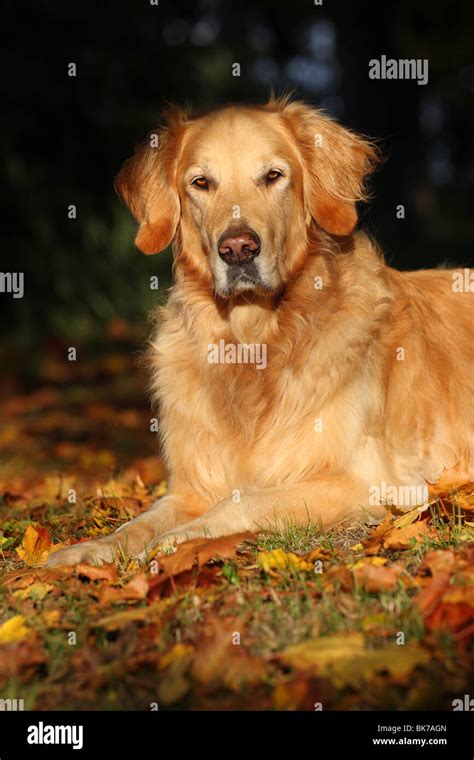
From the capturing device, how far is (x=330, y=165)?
4801 millimetres

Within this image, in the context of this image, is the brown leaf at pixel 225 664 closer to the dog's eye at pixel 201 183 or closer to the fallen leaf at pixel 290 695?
the fallen leaf at pixel 290 695

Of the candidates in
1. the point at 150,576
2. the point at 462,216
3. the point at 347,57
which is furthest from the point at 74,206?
the point at 462,216

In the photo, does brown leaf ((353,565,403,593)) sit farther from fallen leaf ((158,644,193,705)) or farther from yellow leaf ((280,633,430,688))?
fallen leaf ((158,644,193,705))

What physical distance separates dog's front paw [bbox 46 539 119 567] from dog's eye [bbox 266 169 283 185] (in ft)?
5.88

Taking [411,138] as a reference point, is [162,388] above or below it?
below

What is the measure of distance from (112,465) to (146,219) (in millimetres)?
2396

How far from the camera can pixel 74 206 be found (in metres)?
12.8

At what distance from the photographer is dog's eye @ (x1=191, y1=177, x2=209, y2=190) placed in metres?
4.58

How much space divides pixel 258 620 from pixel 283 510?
1142mm

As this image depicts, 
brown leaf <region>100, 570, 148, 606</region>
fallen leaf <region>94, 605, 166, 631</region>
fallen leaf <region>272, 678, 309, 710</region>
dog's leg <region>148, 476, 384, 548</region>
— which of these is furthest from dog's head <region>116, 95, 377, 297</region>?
fallen leaf <region>272, 678, 309, 710</region>

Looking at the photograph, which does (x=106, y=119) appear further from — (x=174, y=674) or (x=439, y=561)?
(x=174, y=674)

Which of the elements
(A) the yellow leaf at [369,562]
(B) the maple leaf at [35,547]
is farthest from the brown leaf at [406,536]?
(B) the maple leaf at [35,547]
